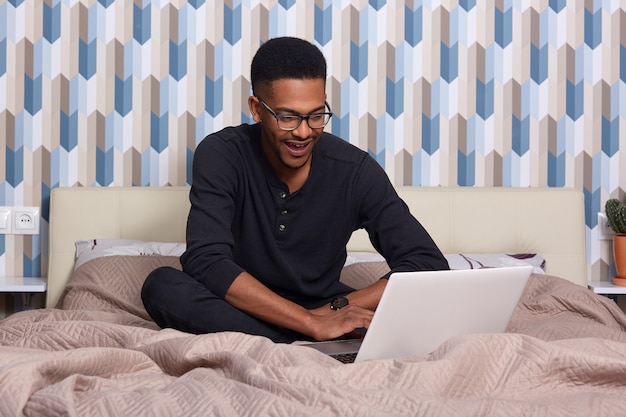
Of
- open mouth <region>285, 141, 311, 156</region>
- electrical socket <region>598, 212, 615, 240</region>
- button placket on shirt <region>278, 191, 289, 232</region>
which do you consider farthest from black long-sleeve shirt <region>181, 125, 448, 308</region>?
electrical socket <region>598, 212, 615, 240</region>

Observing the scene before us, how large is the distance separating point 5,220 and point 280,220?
1.28 meters

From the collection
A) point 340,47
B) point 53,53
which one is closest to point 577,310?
point 340,47

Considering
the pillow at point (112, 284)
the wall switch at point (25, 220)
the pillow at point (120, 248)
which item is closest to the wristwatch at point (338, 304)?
the pillow at point (112, 284)

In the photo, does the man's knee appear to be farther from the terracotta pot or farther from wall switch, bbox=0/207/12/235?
the terracotta pot

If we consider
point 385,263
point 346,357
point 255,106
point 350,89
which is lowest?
point 346,357

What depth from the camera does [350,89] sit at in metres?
2.97

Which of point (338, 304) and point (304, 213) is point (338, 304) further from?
point (304, 213)

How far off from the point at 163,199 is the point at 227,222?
94 cm

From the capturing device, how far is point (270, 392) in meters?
1.05

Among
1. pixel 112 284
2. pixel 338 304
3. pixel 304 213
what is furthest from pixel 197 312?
pixel 112 284

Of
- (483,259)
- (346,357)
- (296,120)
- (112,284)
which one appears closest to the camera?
(346,357)

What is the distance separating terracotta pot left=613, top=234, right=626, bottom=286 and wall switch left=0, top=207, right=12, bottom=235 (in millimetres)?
2057

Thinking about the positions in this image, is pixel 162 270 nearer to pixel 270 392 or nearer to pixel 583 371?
pixel 270 392

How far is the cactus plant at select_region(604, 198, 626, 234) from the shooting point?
2824 mm
